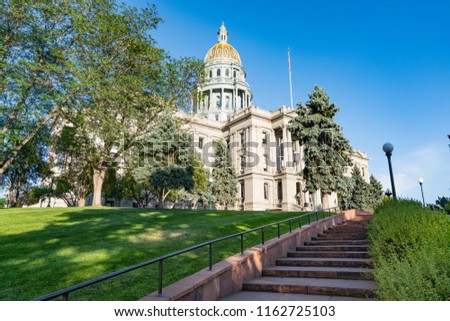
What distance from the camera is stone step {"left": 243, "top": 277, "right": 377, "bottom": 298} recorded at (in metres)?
6.27

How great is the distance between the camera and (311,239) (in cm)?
1249

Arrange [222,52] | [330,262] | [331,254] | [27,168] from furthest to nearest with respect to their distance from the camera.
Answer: [222,52]
[27,168]
[331,254]
[330,262]

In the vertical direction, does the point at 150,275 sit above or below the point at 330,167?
below

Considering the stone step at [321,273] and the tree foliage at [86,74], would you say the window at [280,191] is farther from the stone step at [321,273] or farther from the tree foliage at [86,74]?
the stone step at [321,273]

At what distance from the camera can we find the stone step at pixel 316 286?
627 cm

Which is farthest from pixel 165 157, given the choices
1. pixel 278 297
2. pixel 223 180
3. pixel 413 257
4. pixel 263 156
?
pixel 263 156

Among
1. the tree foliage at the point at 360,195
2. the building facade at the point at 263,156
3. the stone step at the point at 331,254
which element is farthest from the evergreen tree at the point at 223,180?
the stone step at the point at 331,254

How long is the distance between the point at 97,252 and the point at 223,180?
38357 millimetres

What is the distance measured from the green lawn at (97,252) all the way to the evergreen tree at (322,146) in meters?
12.7

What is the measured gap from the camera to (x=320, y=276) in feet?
25.2

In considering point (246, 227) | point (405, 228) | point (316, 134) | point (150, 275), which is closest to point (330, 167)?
point (316, 134)

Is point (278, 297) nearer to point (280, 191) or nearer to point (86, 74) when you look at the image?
point (86, 74)
